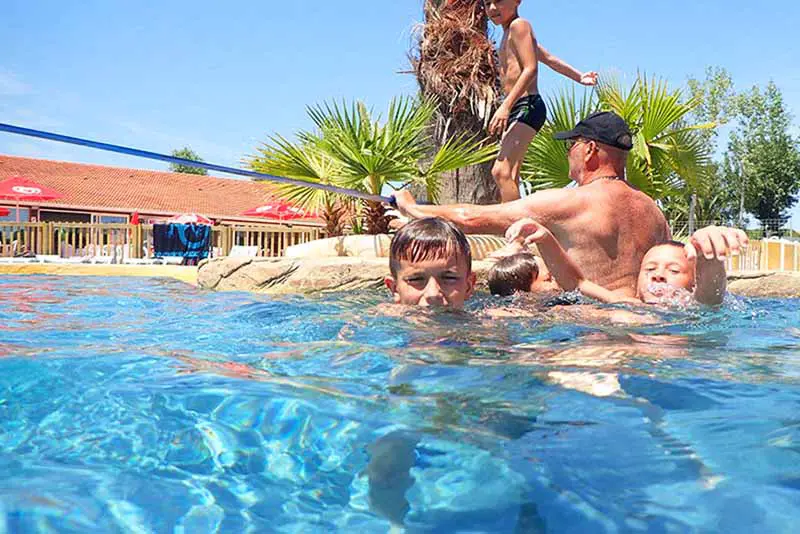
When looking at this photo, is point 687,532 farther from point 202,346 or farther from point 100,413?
point 202,346

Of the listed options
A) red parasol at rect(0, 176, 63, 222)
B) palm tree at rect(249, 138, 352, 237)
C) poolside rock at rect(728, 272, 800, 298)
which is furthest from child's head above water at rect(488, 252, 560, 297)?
red parasol at rect(0, 176, 63, 222)

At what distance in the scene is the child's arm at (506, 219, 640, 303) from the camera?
3.05 m

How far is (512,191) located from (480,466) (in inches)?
208

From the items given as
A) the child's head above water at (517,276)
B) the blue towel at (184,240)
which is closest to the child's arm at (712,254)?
the child's head above water at (517,276)

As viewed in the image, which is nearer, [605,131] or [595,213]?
[595,213]

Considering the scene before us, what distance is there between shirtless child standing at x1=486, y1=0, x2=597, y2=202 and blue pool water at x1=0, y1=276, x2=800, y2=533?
12.6 feet

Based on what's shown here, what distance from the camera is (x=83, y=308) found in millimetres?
4855

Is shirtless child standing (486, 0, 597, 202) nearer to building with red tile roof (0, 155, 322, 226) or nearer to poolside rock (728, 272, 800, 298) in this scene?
poolside rock (728, 272, 800, 298)

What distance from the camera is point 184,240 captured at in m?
15.4

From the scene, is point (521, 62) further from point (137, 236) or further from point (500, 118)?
point (137, 236)

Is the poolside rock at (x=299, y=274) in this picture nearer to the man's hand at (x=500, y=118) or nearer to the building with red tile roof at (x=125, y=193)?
the man's hand at (x=500, y=118)

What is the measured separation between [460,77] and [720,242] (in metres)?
8.99

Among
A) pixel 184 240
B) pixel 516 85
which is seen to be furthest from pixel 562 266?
pixel 184 240

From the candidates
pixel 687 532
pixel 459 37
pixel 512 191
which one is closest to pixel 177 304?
pixel 512 191
